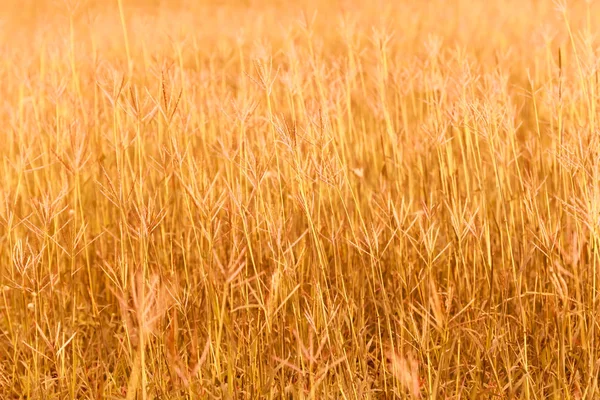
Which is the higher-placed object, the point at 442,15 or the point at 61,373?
the point at 442,15

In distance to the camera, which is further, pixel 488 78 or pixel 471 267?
pixel 488 78

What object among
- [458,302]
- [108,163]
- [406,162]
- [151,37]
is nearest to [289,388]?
[458,302]

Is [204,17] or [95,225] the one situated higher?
[204,17]

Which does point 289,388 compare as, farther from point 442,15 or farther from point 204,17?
point 204,17

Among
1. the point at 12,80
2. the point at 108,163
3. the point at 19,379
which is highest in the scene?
the point at 12,80

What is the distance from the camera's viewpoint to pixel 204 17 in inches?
271

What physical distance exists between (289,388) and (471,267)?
66cm

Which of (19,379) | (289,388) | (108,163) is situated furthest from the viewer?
(108,163)

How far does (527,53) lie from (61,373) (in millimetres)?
3694

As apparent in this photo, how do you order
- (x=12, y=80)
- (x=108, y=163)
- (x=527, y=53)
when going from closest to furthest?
1. (x=108, y=163)
2. (x=12, y=80)
3. (x=527, y=53)

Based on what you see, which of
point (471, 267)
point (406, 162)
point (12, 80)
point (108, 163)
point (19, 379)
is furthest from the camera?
point (12, 80)

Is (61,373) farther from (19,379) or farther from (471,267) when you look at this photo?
(471,267)

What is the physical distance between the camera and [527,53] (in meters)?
4.40

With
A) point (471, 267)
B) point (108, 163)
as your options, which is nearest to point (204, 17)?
point (108, 163)
